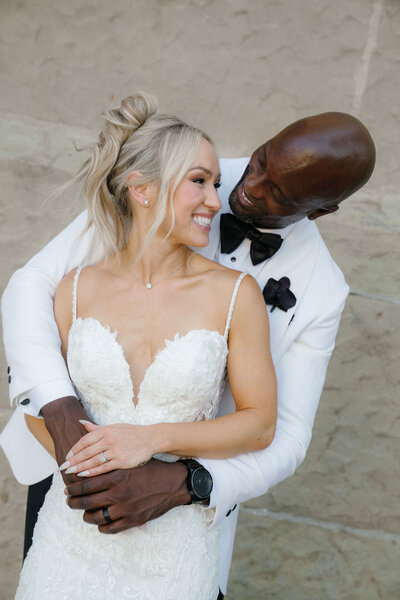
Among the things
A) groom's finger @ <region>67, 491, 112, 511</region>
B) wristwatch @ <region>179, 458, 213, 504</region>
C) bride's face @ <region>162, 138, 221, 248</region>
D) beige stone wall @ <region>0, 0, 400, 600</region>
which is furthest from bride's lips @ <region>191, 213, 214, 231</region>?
beige stone wall @ <region>0, 0, 400, 600</region>

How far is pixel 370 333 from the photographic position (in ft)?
12.6

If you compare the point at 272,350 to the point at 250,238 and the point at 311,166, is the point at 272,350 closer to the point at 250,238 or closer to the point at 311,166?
the point at 250,238

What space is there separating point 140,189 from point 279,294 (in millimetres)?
584

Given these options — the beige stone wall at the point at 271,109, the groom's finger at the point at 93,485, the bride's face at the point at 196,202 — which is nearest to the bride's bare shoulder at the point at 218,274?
the bride's face at the point at 196,202

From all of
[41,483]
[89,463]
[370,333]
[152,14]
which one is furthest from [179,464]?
[152,14]

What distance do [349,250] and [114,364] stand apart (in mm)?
1858

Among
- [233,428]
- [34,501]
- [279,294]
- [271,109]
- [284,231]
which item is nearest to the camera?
[233,428]

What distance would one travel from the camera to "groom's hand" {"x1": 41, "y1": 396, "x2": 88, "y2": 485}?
7.25ft

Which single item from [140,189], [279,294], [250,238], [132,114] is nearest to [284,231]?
[250,238]

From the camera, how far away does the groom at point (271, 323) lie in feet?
7.07

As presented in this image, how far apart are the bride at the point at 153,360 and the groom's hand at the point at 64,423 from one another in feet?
0.17

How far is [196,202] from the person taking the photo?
7.86 feet

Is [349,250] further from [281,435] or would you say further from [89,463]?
[89,463]

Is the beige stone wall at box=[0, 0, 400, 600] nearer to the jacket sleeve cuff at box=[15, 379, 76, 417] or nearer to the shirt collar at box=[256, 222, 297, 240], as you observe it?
the shirt collar at box=[256, 222, 297, 240]
